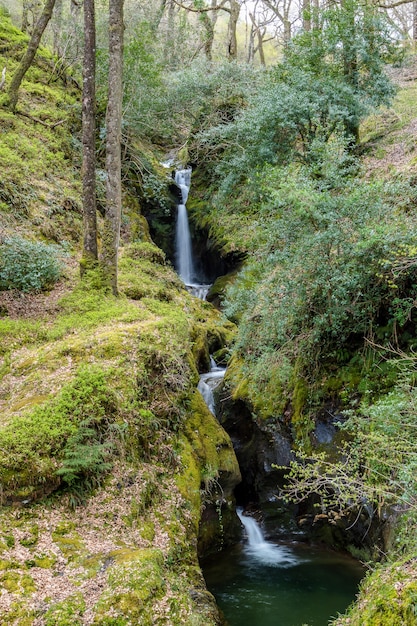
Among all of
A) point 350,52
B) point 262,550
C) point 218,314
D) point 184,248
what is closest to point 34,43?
point 350,52

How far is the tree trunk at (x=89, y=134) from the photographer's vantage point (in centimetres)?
1002

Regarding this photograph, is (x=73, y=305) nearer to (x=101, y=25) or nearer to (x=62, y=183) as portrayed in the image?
(x=62, y=183)

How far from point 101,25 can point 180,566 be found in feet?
64.8

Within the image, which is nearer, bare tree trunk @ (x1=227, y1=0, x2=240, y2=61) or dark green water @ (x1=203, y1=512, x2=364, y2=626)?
dark green water @ (x1=203, y1=512, x2=364, y2=626)

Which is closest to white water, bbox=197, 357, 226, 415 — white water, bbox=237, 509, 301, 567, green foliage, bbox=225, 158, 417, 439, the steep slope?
the steep slope

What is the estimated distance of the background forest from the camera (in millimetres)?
5871

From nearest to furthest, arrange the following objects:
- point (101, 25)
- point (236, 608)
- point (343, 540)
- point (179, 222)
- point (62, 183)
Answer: point (236, 608), point (343, 540), point (62, 183), point (101, 25), point (179, 222)

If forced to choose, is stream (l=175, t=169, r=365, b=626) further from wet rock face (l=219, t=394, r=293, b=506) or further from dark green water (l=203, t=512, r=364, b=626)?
wet rock face (l=219, t=394, r=293, b=506)

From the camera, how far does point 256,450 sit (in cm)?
1145

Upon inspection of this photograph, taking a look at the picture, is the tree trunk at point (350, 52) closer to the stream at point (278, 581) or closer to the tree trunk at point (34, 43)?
the tree trunk at point (34, 43)

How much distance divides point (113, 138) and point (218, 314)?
8389 millimetres

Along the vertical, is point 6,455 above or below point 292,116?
below

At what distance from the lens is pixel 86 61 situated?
10.0 meters

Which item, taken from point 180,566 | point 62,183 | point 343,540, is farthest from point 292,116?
point 180,566
